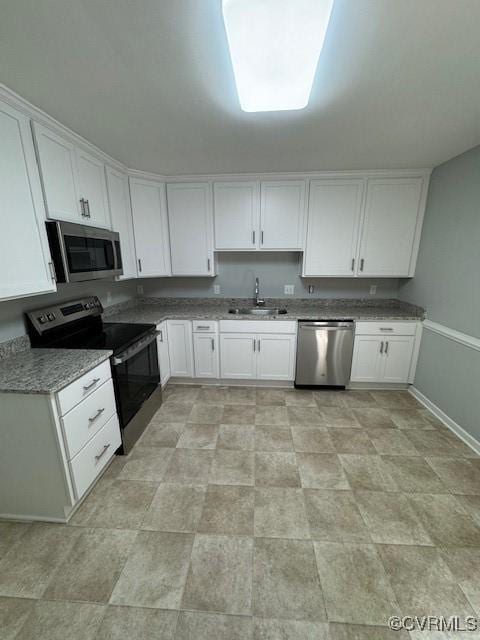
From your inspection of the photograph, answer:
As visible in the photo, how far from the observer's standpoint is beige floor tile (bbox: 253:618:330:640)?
3.48ft

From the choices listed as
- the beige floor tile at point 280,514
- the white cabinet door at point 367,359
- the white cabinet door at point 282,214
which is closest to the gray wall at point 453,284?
the white cabinet door at point 367,359

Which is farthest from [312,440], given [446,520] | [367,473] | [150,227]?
[150,227]

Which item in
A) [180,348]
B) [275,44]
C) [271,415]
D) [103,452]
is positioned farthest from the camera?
[180,348]

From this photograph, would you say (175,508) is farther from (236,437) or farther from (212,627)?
(236,437)

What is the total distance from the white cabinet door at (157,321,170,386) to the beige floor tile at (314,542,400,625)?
2.05 metres

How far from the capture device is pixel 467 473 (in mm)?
1868

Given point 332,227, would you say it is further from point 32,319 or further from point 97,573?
point 97,573

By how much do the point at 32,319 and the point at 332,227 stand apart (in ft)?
9.88

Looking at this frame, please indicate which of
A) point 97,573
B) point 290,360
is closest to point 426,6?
point 290,360

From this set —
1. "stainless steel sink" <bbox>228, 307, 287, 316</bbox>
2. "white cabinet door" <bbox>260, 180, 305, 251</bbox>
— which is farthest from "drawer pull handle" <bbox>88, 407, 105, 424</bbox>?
"white cabinet door" <bbox>260, 180, 305, 251</bbox>

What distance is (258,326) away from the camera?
9.60 ft

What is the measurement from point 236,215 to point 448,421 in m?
3.04

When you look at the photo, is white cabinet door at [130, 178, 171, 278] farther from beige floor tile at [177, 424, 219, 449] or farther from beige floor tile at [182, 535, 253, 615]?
beige floor tile at [182, 535, 253, 615]

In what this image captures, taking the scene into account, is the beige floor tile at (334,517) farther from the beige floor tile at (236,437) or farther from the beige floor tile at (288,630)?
the beige floor tile at (236,437)
